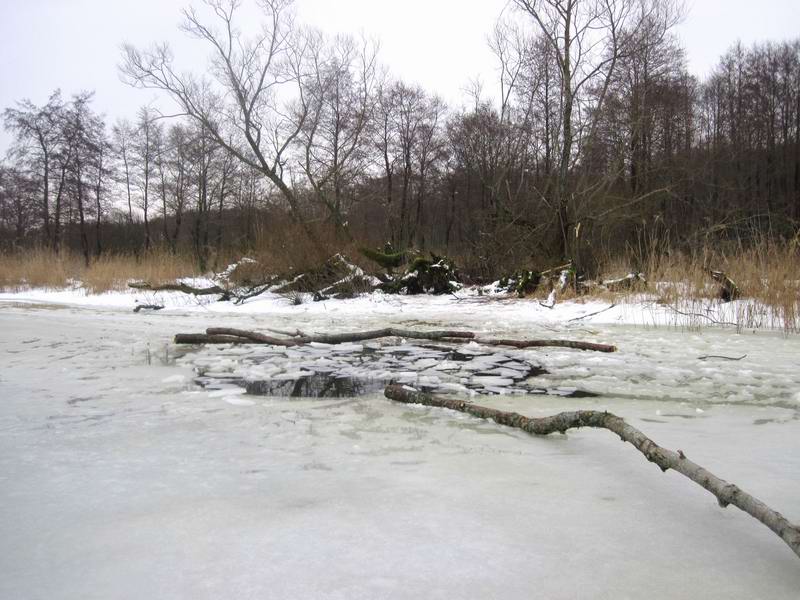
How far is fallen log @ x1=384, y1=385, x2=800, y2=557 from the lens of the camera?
3.97ft

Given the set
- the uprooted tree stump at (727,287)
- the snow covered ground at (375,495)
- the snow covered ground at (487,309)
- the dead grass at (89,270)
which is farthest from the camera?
the dead grass at (89,270)

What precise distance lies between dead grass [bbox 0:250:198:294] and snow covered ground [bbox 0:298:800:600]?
12631 mm

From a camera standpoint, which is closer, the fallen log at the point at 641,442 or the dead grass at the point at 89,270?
the fallen log at the point at 641,442

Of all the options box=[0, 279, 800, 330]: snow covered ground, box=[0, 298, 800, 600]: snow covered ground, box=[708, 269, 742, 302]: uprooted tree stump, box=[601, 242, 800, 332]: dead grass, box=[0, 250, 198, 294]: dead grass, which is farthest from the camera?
box=[0, 250, 198, 294]: dead grass

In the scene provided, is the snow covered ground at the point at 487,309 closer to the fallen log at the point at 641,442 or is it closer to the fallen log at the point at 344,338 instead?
the fallen log at the point at 344,338

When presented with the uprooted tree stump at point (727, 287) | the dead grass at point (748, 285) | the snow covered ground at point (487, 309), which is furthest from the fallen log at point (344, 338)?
the uprooted tree stump at point (727, 287)

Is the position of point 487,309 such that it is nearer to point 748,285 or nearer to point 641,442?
point 748,285

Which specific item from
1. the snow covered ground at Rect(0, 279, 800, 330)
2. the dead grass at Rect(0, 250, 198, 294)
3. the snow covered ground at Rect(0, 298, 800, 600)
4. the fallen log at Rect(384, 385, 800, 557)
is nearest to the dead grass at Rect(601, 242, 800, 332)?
the snow covered ground at Rect(0, 279, 800, 330)

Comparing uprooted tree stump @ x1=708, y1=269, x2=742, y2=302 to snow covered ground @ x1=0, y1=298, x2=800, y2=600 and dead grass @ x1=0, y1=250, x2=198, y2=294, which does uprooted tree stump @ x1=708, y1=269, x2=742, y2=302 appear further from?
dead grass @ x1=0, y1=250, x2=198, y2=294

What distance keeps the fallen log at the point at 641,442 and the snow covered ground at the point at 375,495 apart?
8cm

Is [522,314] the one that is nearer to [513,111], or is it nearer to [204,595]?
[204,595]

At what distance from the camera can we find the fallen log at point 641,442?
121 centimetres

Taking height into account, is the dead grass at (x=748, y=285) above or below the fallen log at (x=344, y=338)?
above

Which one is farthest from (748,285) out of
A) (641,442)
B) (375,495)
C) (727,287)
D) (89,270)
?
(89,270)
